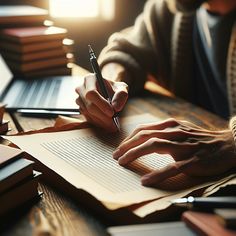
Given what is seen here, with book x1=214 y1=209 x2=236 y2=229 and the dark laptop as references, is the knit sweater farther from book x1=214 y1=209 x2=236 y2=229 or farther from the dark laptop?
book x1=214 y1=209 x2=236 y2=229

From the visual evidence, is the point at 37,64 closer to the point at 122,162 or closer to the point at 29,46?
the point at 29,46

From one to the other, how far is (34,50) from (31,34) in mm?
55

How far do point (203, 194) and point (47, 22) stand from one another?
119 centimetres

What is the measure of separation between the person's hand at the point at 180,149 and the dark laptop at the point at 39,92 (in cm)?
35

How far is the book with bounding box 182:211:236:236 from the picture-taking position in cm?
58

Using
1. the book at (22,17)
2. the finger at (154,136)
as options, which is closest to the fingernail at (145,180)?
the finger at (154,136)

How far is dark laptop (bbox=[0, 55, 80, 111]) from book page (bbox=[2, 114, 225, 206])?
0.24 metres

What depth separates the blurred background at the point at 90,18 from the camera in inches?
88.0

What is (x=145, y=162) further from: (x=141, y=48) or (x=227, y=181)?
(x=141, y=48)

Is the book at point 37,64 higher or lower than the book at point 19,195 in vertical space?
lower

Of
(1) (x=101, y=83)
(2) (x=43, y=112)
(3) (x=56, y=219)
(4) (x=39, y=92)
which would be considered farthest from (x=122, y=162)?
(4) (x=39, y=92)

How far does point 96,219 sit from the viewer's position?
2.22ft

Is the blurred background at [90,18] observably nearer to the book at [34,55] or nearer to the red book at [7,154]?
the book at [34,55]

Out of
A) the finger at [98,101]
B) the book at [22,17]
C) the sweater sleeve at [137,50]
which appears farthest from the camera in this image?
the book at [22,17]
